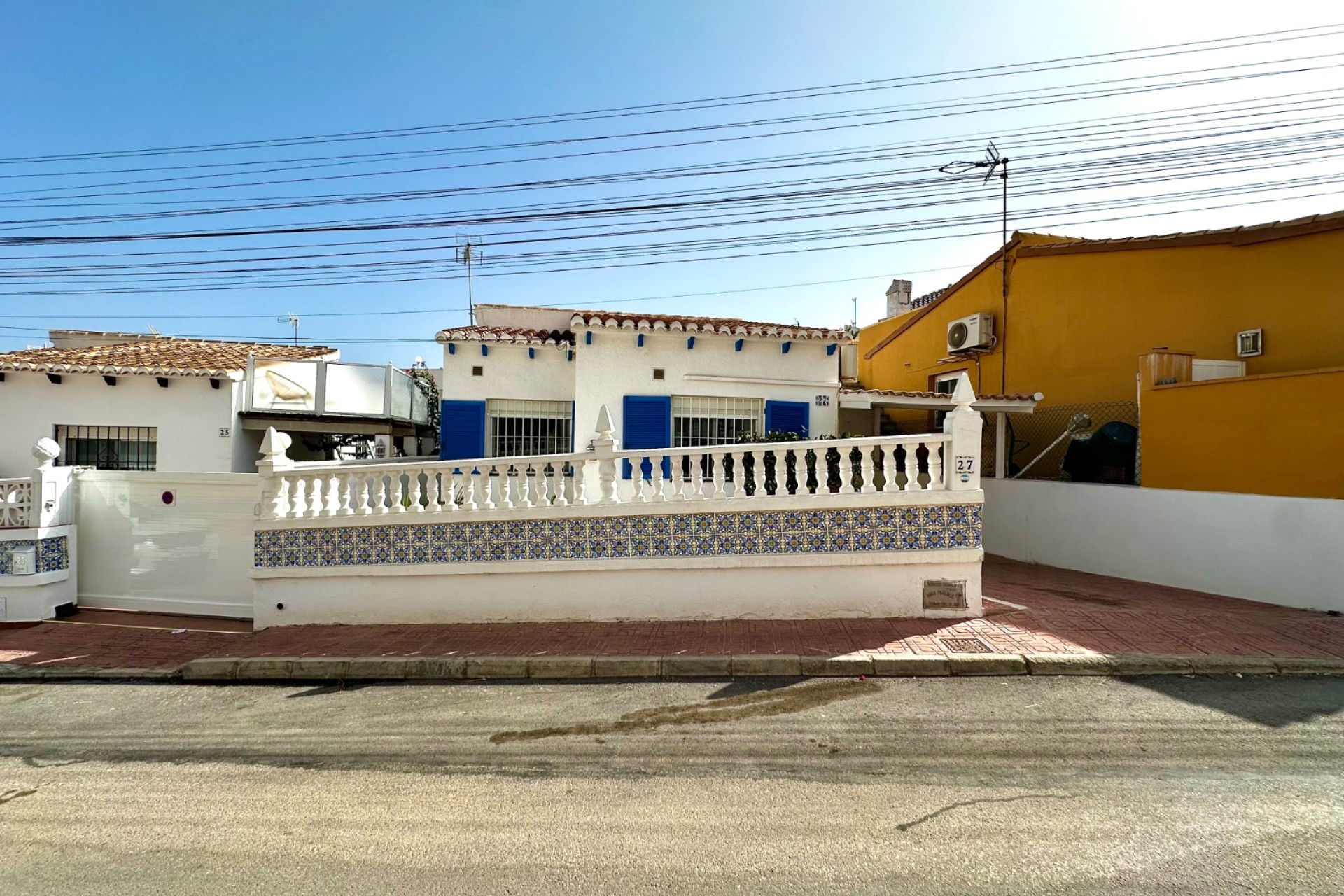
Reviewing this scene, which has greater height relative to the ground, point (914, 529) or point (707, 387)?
point (707, 387)

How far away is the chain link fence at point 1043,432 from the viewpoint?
10.6 m

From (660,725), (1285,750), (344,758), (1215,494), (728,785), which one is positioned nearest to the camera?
(728,785)

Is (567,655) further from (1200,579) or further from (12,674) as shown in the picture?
(1200,579)

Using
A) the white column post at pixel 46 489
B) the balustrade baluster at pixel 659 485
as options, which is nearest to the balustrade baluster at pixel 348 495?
the balustrade baluster at pixel 659 485

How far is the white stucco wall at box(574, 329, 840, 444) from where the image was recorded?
9.70m

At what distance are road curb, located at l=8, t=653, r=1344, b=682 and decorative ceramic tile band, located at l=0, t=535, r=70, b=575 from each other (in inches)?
116

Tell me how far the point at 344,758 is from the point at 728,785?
2417 millimetres

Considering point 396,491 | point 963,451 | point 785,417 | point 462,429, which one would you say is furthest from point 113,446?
point 963,451

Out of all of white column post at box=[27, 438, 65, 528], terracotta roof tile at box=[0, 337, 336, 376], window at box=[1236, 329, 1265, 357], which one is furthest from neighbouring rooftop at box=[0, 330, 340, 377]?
window at box=[1236, 329, 1265, 357]

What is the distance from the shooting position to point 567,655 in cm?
532

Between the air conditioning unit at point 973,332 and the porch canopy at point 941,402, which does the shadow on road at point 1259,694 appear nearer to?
the porch canopy at point 941,402

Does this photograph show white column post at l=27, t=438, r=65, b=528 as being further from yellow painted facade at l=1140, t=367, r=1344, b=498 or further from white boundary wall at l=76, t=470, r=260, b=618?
yellow painted facade at l=1140, t=367, r=1344, b=498

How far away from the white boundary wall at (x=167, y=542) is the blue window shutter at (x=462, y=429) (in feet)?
9.46

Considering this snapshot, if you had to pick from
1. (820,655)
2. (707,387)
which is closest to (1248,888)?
(820,655)
